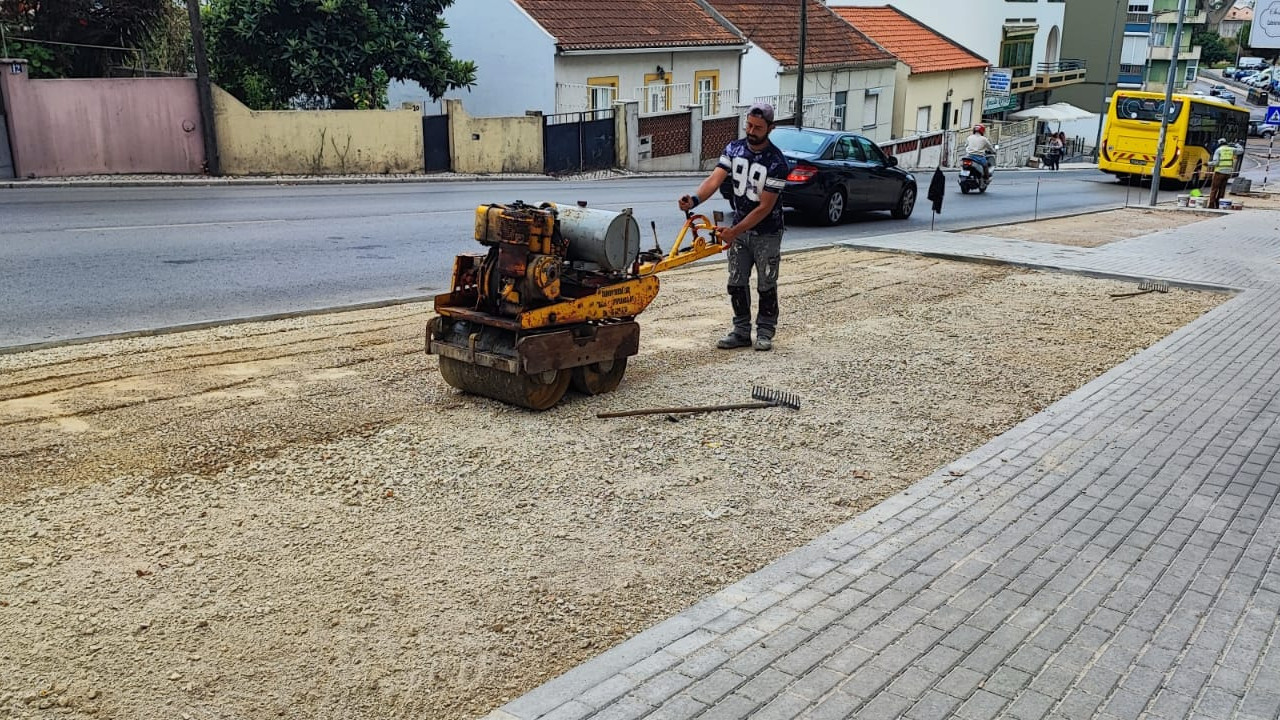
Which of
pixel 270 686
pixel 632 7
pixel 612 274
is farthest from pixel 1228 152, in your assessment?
pixel 270 686

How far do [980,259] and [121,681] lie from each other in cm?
1198

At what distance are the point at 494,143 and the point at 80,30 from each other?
30.9ft

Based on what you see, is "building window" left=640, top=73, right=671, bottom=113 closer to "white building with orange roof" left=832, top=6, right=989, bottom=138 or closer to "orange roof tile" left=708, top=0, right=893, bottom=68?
"orange roof tile" left=708, top=0, right=893, bottom=68

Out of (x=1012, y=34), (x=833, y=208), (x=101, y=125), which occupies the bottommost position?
(x=833, y=208)

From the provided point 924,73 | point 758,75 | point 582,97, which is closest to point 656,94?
point 582,97

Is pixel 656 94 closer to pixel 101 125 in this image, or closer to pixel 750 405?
pixel 101 125

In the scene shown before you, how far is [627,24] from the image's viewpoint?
33031mm

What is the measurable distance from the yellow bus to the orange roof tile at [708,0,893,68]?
1078 cm

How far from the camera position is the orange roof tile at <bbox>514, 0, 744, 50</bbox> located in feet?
101

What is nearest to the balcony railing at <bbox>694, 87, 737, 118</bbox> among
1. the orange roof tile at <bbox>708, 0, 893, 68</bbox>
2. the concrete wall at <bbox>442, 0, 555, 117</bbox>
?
the orange roof tile at <bbox>708, 0, 893, 68</bbox>

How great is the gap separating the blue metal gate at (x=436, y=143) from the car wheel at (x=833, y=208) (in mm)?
12118

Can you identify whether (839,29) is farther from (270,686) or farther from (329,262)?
(270,686)

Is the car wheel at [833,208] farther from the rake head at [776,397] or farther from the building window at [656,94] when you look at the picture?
the building window at [656,94]

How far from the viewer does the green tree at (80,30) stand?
21375mm
